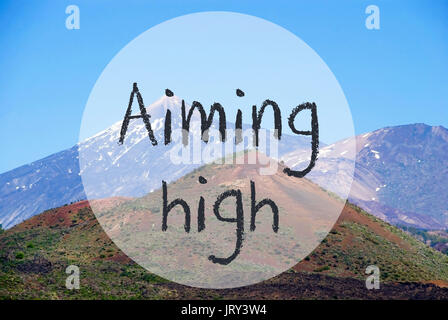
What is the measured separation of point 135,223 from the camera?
353 ft

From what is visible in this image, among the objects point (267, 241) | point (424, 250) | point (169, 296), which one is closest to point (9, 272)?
point (169, 296)

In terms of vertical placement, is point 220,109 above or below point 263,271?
above

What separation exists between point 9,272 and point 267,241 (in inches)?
1628

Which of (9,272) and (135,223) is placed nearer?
(9,272)

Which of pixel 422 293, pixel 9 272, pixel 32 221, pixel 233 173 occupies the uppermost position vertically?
pixel 233 173

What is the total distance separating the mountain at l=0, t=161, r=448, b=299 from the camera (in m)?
76.8

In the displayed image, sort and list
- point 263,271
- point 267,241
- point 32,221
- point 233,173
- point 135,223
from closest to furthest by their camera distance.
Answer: point 263,271
point 267,241
point 135,223
point 233,173
point 32,221

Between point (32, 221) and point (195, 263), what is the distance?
52605mm

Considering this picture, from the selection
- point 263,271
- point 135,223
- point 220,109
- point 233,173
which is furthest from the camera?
point 233,173

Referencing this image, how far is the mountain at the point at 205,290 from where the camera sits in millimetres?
76812

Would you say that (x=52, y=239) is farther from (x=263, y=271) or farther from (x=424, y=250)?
(x=424, y=250)

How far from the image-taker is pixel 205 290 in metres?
80.8
